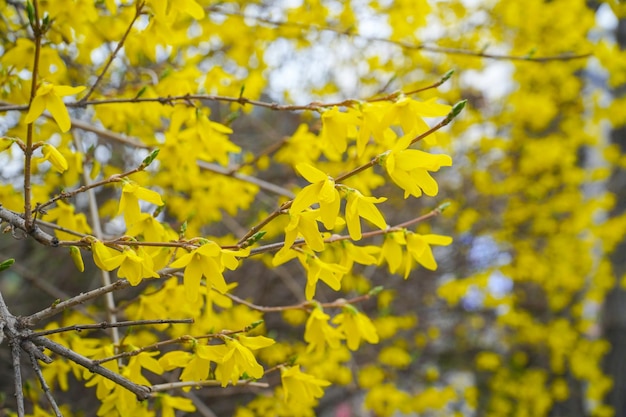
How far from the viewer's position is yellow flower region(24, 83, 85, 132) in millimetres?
1340

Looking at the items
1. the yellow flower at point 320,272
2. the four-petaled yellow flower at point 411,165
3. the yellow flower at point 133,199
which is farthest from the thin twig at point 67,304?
the four-petaled yellow flower at point 411,165

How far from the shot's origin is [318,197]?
3.95 feet

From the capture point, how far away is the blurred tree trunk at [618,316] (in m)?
6.22

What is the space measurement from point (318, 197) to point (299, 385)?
0.62 m

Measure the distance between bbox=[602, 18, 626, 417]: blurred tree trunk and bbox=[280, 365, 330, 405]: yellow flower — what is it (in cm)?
546

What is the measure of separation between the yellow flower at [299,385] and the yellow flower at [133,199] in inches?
22.0

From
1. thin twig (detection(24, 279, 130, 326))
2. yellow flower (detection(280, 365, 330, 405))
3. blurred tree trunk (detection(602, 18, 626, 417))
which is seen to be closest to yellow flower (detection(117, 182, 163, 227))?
thin twig (detection(24, 279, 130, 326))

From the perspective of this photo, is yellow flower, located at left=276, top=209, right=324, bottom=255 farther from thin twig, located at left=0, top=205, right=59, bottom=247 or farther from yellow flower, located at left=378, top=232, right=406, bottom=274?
thin twig, located at left=0, top=205, right=59, bottom=247

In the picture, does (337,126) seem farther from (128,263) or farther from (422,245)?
(128,263)

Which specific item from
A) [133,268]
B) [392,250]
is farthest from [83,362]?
[392,250]

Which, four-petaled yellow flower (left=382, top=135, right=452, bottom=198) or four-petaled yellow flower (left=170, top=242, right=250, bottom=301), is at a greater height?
four-petaled yellow flower (left=382, top=135, right=452, bottom=198)

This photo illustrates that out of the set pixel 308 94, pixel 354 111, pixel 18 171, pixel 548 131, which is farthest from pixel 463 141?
pixel 354 111

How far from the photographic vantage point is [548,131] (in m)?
5.66

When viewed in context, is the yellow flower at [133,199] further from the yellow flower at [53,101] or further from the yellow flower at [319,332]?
the yellow flower at [319,332]
